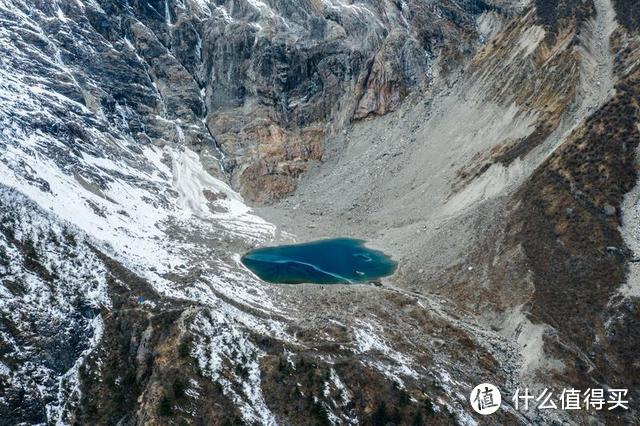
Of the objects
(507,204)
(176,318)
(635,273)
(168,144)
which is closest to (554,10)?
(507,204)

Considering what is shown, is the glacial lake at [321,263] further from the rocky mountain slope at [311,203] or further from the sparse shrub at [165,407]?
the sparse shrub at [165,407]

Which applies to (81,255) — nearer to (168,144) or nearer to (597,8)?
(168,144)

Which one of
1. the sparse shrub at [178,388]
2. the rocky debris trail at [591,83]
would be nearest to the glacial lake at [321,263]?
the rocky debris trail at [591,83]

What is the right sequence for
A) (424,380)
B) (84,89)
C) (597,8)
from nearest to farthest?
(424,380) < (597,8) < (84,89)

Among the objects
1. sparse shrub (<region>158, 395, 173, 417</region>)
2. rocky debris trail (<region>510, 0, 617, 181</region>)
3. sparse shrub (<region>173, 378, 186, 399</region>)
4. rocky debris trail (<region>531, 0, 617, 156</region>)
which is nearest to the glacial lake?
rocky debris trail (<region>510, 0, 617, 181</region>)

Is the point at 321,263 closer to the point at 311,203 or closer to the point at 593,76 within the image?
the point at 311,203

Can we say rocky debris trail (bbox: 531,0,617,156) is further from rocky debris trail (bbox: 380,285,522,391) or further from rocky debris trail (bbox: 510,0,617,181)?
rocky debris trail (bbox: 380,285,522,391)
